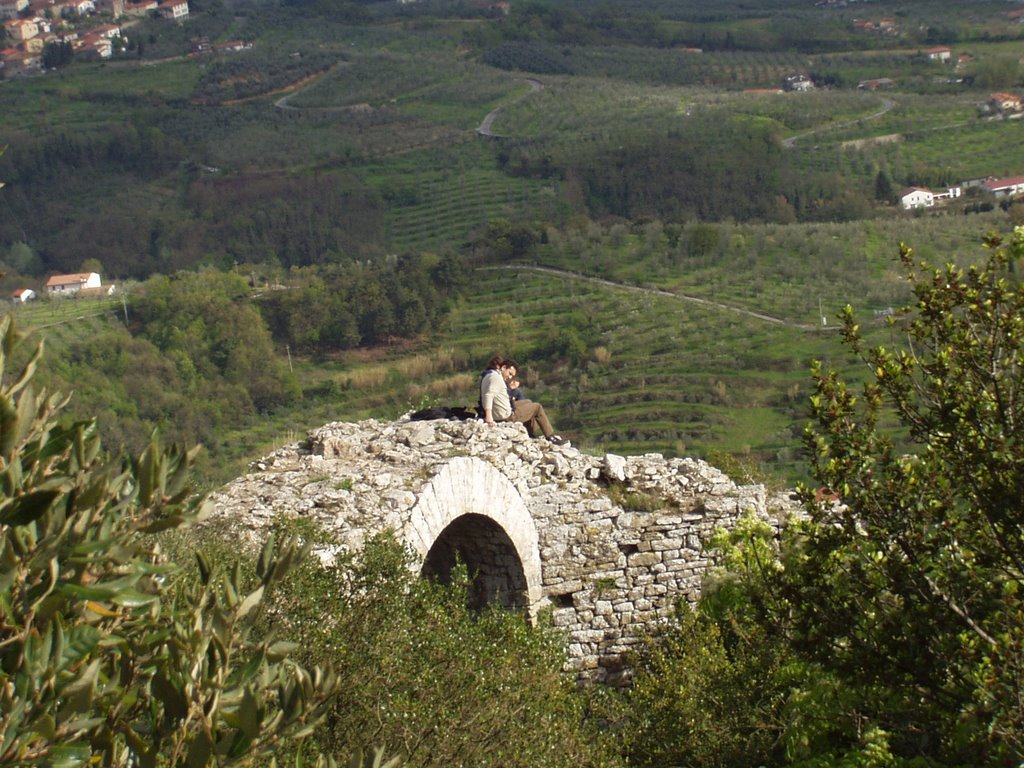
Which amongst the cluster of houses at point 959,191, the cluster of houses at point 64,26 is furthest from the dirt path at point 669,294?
the cluster of houses at point 64,26

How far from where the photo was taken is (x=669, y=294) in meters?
33.5

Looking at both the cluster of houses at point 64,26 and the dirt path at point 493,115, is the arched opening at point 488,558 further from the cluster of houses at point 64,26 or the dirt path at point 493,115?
the cluster of houses at point 64,26

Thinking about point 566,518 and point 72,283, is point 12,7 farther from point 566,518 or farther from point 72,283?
point 566,518

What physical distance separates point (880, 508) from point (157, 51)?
75.8 metres

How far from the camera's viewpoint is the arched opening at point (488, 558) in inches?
373

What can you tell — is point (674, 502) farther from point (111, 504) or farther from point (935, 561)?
point (111, 504)

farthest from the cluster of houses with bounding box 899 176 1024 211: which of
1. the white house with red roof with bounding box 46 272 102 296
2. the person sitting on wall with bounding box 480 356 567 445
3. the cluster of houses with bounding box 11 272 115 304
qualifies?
the person sitting on wall with bounding box 480 356 567 445

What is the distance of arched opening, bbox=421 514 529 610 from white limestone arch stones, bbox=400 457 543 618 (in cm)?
7

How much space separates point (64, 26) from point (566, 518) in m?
79.3

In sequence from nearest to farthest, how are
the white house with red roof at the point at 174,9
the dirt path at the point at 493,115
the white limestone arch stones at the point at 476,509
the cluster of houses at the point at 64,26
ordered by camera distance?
the white limestone arch stones at the point at 476,509, the dirt path at the point at 493,115, the cluster of houses at the point at 64,26, the white house with red roof at the point at 174,9

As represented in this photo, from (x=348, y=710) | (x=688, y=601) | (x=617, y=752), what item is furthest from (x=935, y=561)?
(x=688, y=601)

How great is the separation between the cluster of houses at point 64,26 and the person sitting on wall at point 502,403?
68.4 metres

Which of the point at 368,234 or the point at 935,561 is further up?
the point at 935,561

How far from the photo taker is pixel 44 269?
49.6 m
